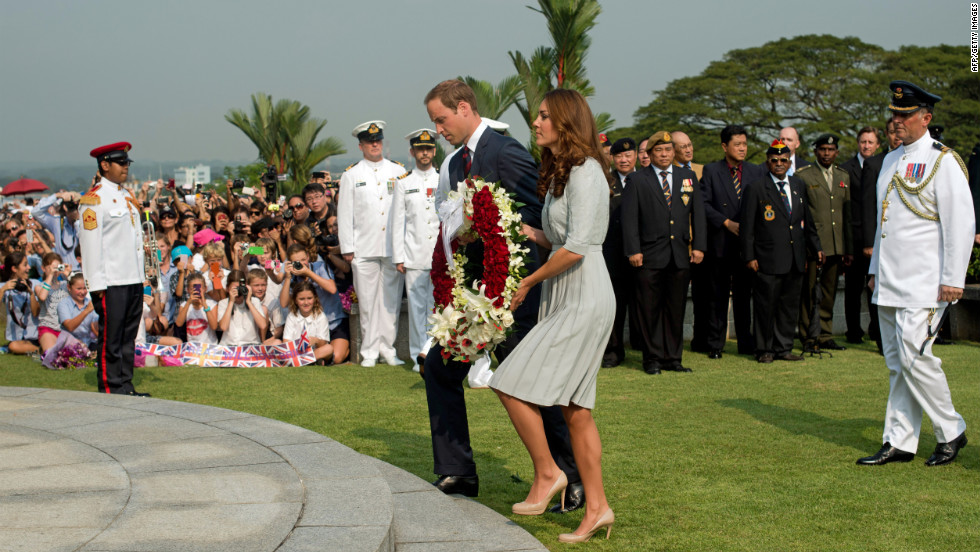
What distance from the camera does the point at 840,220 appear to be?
10.7m

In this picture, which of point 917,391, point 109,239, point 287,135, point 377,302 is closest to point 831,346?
point 377,302

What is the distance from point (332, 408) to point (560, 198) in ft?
12.5

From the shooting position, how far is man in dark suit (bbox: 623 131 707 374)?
954 cm

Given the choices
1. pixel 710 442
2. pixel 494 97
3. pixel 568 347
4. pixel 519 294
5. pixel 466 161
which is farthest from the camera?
pixel 494 97

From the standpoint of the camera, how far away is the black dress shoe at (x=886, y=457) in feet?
18.9

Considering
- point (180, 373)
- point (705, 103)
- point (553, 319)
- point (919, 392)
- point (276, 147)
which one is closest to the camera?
point (553, 319)

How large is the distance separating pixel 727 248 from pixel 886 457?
499 centimetres

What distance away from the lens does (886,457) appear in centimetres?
577

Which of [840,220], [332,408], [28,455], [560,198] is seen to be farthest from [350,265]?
[560,198]

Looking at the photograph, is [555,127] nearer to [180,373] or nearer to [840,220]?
[180,373]

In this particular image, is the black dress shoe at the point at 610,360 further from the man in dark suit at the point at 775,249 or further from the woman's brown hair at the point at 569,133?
the woman's brown hair at the point at 569,133

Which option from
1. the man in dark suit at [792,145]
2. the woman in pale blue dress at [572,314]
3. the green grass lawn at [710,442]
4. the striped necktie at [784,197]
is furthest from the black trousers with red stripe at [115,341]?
the man in dark suit at [792,145]

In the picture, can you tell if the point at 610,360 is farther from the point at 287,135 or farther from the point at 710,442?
the point at 287,135

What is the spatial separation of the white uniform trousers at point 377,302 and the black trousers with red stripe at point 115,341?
265 centimetres
